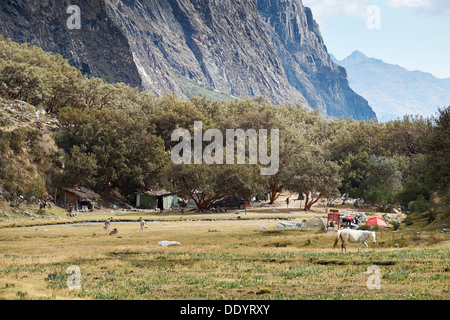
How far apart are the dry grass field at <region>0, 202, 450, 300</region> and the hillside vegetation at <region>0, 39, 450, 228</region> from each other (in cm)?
2936

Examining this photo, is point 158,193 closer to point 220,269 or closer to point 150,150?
point 150,150

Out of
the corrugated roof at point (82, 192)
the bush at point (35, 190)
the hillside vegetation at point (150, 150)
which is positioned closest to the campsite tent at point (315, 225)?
the hillside vegetation at point (150, 150)

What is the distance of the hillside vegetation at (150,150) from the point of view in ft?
288

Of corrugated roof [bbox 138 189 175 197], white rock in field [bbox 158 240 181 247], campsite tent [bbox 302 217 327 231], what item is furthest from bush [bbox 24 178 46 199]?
campsite tent [bbox 302 217 327 231]

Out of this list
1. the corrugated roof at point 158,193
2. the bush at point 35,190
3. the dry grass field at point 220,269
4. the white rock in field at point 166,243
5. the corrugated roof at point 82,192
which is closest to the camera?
the dry grass field at point 220,269

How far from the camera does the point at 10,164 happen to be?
84.6 m

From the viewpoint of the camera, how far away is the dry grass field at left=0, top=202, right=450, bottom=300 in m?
19.4

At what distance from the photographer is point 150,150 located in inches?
4190

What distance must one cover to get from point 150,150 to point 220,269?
81489 mm

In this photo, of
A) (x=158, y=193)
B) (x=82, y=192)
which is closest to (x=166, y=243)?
(x=82, y=192)

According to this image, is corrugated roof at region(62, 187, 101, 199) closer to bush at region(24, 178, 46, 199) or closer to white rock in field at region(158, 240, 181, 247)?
bush at region(24, 178, 46, 199)

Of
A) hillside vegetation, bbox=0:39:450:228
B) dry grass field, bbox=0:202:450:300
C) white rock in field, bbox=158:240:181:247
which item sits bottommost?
white rock in field, bbox=158:240:181:247

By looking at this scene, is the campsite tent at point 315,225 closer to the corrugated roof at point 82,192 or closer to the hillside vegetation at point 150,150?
the hillside vegetation at point 150,150

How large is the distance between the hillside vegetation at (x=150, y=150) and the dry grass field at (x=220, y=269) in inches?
1156
